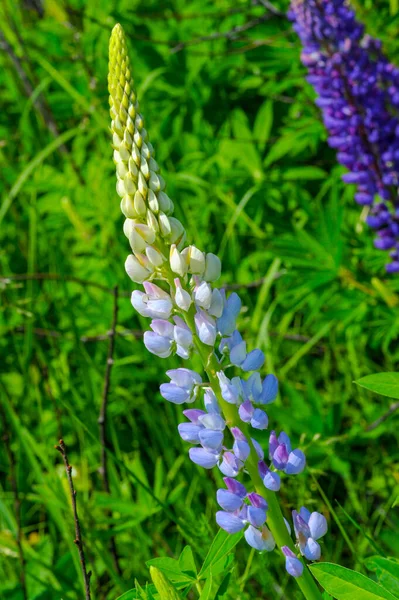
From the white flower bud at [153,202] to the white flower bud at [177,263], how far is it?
0.21 ft

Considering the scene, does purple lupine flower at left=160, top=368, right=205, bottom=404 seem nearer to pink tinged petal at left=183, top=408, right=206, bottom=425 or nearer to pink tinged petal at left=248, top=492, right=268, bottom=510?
pink tinged petal at left=183, top=408, right=206, bottom=425

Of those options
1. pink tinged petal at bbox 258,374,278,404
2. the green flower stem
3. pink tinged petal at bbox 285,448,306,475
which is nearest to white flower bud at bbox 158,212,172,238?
the green flower stem

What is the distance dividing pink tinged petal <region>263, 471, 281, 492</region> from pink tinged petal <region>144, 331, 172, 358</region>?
221mm

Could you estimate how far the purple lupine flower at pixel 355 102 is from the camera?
2432 millimetres

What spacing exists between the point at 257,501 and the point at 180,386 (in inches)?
7.4

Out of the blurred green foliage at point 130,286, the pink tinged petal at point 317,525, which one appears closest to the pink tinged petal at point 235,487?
the pink tinged petal at point 317,525

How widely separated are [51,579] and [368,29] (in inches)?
91.4

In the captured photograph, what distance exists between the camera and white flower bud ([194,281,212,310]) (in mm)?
1061

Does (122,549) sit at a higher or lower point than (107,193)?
lower

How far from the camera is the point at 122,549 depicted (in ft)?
7.16

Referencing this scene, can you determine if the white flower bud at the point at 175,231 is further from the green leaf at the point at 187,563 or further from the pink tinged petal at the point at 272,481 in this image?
the green leaf at the point at 187,563

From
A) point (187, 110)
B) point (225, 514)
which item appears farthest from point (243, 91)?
point (225, 514)

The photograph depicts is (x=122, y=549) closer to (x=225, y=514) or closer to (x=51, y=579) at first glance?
(x=51, y=579)

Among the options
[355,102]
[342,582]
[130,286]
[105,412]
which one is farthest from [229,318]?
[130,286]
